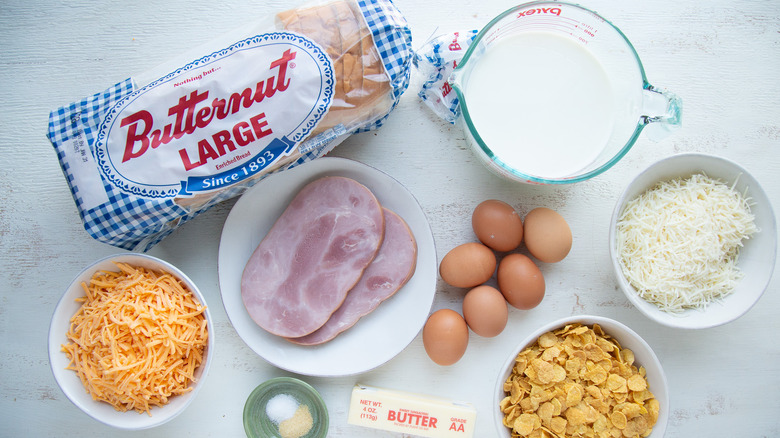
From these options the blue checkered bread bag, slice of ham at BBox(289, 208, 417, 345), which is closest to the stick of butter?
slice of ham at BBox(289, 208, 417, 345)

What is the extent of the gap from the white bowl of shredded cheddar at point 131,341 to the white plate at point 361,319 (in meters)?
0.12

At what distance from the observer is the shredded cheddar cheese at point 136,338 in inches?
42.6

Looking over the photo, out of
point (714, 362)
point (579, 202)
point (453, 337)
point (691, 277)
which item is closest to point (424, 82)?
point (579, 202)

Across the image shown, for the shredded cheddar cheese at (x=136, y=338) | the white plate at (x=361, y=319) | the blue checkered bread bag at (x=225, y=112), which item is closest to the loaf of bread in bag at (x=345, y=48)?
the blue checkered bread bag at (x=225, y=112)

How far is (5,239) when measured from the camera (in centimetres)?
130

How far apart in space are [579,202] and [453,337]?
488 millimetres

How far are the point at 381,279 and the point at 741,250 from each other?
862 millimetres

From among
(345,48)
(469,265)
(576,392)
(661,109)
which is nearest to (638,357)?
(576,392)

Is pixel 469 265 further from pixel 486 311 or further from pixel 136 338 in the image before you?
pixel 136 338

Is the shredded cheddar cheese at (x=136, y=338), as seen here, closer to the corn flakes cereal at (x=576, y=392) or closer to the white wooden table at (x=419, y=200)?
the white wooden table at (x=419, y=200)

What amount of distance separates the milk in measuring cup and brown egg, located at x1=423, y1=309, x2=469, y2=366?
1.26ft

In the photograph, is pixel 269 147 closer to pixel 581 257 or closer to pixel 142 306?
pixel 142 306

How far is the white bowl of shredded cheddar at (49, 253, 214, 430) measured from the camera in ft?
3.56

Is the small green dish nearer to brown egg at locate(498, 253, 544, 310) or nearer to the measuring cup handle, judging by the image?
brown egg at locate(498, 253, 544, 310)
